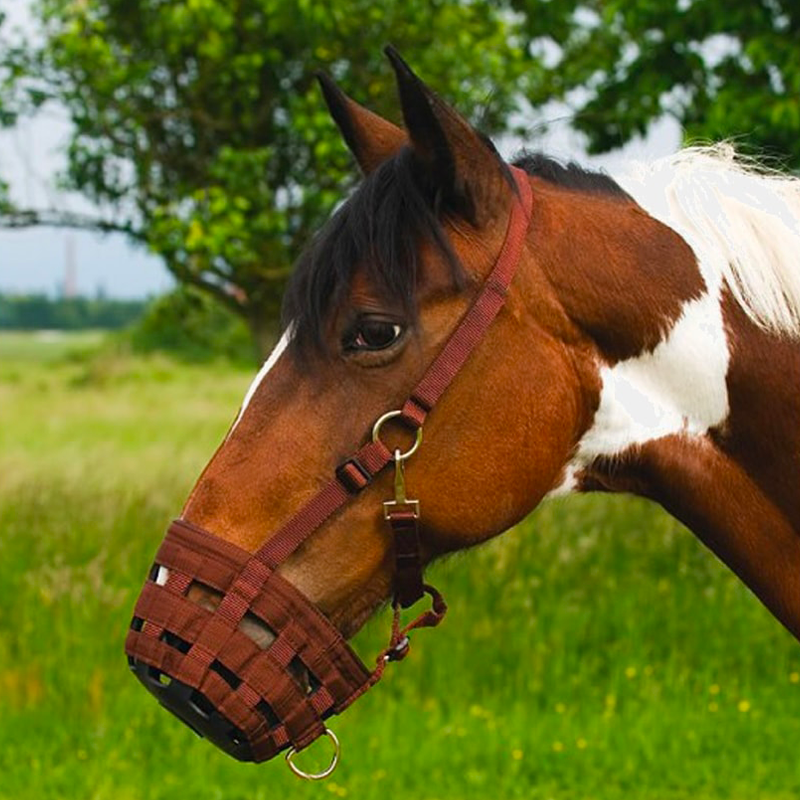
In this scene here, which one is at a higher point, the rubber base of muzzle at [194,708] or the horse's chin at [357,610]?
the horse's chin at [357,610]

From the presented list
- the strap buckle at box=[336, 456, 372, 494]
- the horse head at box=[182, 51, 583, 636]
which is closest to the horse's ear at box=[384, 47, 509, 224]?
the horse head at box=[182, 51, 583, 636]

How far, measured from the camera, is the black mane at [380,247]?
2.09 metres

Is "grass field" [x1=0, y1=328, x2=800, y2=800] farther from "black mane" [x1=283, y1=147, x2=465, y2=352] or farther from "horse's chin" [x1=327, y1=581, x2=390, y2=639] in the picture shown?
"black mane" [x1=283, y1=147, x2=465, y2=352]

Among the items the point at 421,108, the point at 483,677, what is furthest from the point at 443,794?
the point at 421,108

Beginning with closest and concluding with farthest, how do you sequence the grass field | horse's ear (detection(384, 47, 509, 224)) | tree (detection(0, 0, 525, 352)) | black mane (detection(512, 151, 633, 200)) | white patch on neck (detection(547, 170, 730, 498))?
horse's ear (detection(384, 47, 509, 224)), white patch on neck (detection(547, 170, 730, 498)), black mane (detection(512, 151, 633, 200)), the grass field, tree (detection(0, 0, 525, 352))

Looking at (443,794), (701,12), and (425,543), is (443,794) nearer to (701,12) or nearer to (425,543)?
(425,543)

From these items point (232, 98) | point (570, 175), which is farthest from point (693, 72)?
point (570, 175)

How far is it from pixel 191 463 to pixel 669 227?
7.09 metres

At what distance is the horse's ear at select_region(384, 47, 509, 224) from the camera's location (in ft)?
6.56

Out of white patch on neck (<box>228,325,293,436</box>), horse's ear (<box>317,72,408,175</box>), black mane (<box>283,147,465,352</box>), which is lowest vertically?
white patch on neck (<box>228,325,293,436</box>)

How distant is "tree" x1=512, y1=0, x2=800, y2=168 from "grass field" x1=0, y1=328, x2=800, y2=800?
90.1 inches

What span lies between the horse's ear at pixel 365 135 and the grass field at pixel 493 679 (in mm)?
2881

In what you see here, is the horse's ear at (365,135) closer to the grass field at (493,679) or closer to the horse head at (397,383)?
the horse head at (397,383)

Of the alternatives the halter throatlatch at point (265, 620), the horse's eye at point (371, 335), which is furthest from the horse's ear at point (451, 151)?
the horse's eye at point (371, 335)
